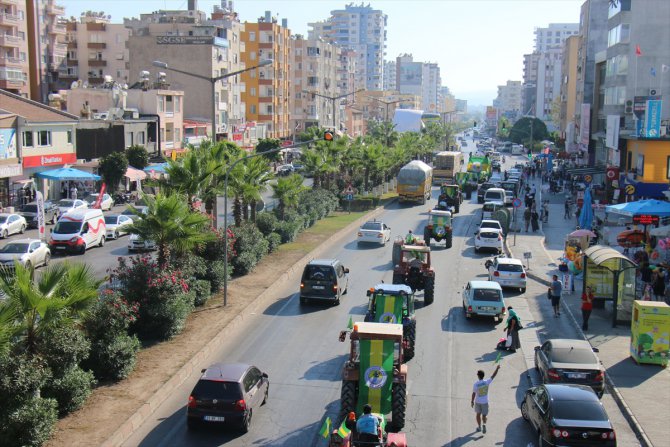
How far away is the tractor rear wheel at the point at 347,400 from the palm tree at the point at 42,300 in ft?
20.3

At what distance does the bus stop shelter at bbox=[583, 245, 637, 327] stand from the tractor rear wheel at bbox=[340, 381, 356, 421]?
13258 mm

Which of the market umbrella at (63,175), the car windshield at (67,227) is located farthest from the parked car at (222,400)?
the market umbrella at (63,175)

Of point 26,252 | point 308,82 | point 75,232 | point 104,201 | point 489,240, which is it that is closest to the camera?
point 26,252

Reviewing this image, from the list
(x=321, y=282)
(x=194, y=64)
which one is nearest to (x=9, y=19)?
(x=194, y=64)

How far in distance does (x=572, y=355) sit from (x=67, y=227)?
27.3 meters

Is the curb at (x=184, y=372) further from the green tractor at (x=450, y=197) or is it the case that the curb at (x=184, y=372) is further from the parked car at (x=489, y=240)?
the green tractor at (x=450, y=197)

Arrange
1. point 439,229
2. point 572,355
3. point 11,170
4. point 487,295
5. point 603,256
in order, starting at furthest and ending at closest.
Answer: point 11,170 < point 439,229 < point 487,295 < point 603,256 < point 572,355

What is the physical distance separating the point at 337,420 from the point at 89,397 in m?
6.06

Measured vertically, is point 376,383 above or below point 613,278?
below

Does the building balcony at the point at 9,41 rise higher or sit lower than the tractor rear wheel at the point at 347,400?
higher

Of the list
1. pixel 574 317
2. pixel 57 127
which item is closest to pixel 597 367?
pixel 574 317

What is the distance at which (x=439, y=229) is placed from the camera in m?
44.8

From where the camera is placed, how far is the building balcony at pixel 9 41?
81.5 metres

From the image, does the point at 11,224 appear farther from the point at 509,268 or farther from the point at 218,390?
the point at 218,390
